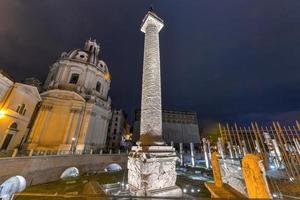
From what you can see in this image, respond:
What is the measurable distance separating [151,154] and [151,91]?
3.14 meters

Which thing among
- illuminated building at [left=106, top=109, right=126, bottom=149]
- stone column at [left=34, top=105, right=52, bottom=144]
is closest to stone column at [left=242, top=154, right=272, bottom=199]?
stone column at [left=34, top=105, right=52, bottom=144]

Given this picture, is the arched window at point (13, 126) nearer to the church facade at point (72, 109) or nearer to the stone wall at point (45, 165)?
the church facade at point (72, 109)

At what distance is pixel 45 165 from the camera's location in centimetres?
1228

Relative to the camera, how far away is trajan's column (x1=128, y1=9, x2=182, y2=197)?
5.22 meters

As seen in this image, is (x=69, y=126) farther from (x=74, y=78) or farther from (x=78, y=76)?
(x=78, y=76)

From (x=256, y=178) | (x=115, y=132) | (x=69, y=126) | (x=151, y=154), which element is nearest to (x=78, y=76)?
(x=69, y=126)

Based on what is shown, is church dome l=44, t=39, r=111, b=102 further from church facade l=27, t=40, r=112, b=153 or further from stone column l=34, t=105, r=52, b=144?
stone column l=34, t=105, r=52, b=144

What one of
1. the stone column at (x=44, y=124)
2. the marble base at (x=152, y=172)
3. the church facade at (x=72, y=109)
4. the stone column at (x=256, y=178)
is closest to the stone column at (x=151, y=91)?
the marble base at (x=152, y=172)

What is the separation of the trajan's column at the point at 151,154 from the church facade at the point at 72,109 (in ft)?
47.8

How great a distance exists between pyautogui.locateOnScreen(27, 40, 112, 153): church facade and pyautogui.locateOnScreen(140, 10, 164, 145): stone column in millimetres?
14646

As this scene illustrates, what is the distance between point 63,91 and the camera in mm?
20266

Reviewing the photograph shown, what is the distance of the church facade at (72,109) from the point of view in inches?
709

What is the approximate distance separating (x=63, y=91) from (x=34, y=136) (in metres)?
6.89

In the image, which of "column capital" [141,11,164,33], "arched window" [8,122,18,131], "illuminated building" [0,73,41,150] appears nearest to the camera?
"column capital" [141,11,164,33]
